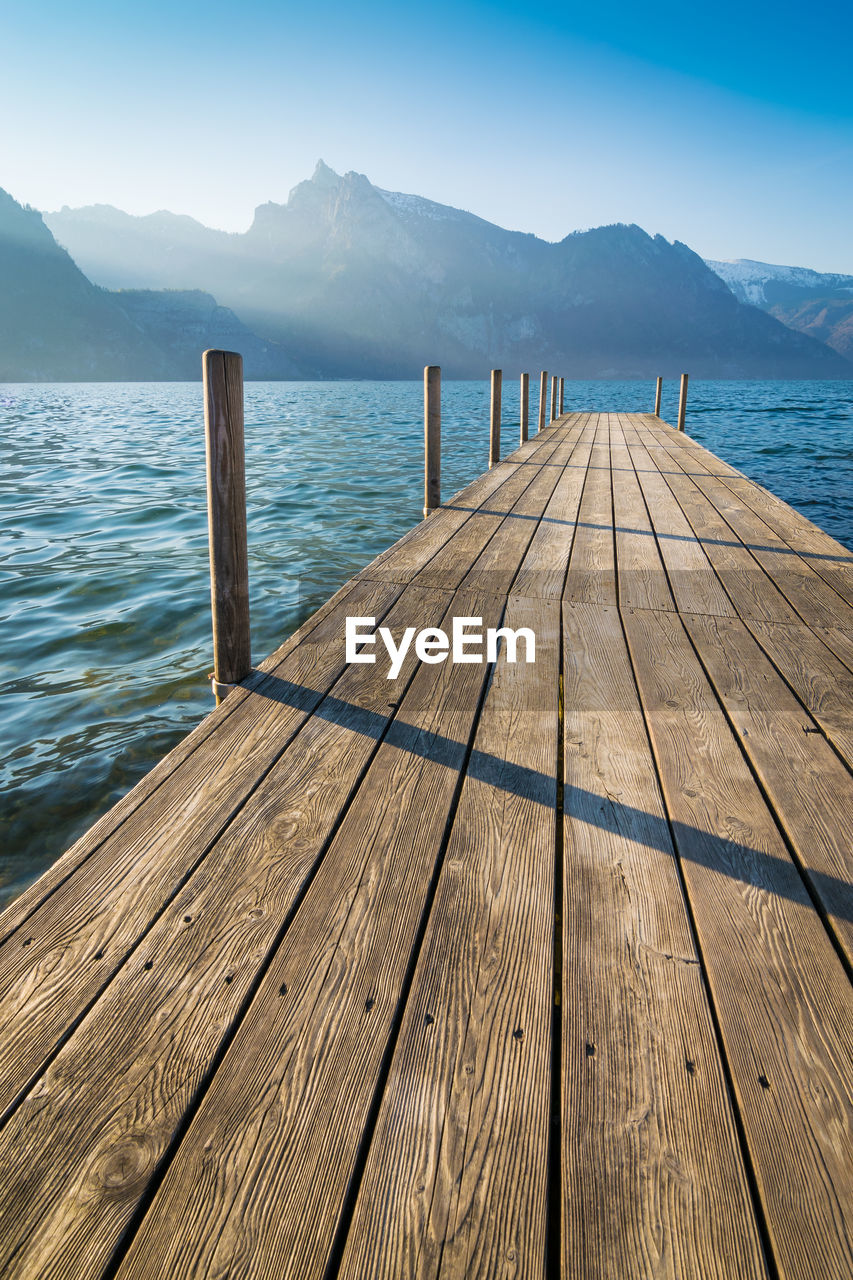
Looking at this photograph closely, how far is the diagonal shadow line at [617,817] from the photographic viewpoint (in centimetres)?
143

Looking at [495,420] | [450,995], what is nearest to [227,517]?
[450,995]

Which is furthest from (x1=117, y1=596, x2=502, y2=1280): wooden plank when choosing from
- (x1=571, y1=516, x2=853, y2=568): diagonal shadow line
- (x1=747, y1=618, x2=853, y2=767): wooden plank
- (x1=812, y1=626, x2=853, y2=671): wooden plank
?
(x1=571, y1=516, x2=853, y2=568): diagonal shadow line

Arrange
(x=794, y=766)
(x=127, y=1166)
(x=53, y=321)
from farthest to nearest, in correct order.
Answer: (x=53, y=321) < (x=794, y=766) < (x=127, y=1166)

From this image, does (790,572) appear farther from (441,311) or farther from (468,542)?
(441,311)

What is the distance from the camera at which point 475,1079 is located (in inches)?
40.2

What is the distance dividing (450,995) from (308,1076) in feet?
0.88

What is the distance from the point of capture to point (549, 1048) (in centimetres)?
107

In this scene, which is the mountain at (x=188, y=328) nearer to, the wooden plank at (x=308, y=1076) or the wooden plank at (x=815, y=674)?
the wooden plank at (x=815, y=674)

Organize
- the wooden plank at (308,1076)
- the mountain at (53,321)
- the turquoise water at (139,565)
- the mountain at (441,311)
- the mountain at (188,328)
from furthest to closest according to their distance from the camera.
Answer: the mountain at (441,311)
the mountain at (188,328)
the mountain at (53,321)
the turquoise water at (139,565)
the wooden plank at (308,1076)

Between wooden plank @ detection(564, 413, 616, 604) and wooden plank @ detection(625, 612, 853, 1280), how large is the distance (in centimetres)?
140

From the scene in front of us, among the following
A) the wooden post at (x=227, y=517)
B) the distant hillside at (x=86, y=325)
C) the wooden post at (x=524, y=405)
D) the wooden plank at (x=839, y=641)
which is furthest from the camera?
the distant hillside at (x=86, y=325)

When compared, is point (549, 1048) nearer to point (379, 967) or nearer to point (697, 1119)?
point (697, 1119)

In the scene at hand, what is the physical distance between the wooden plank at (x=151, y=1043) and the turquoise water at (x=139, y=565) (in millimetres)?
1359

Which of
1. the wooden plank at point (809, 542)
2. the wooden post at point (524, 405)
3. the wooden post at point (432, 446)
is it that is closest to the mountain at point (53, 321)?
the wooden post at point (524, 405)
